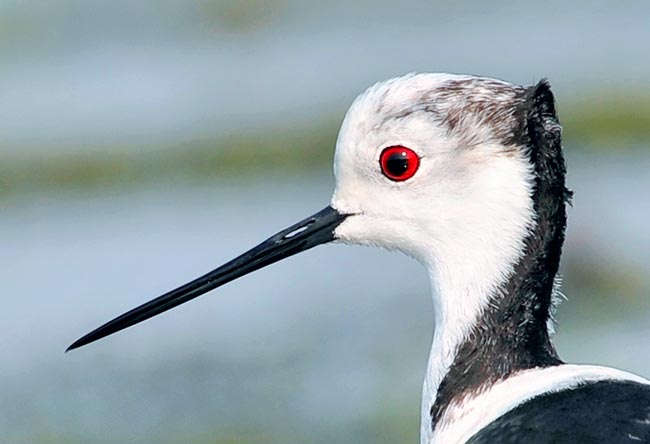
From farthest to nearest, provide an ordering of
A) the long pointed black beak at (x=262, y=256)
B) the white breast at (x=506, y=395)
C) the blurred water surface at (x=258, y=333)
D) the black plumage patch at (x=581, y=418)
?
the blurred water surface at (x=258, y=333)
the long pointed black beak at (x=262, y=256)
the white breast at (x=506, y=395)
the black plumage patch at (x=581, y=418)

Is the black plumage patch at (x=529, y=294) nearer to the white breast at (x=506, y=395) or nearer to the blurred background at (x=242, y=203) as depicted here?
the white breast at (x=506, y=395)

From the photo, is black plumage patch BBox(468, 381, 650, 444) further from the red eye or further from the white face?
the red eye

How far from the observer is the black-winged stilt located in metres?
3.87

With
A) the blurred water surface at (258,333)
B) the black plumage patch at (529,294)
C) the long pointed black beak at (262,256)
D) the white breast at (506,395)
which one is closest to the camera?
the white breast at (506,395)

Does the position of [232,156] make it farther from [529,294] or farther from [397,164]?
[529,294]

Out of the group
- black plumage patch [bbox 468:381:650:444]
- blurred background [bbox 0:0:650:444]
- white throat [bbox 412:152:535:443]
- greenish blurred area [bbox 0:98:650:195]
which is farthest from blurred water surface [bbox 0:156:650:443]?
black plumage patch [bbox 468:381:650:444]

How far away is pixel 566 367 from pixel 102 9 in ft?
22.5

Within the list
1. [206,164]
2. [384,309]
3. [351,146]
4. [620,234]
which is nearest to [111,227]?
[206,164]

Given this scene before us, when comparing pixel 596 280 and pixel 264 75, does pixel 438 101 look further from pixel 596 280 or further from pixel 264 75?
pixel 264 75

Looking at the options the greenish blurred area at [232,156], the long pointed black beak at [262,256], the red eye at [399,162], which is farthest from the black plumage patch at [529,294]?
the greenish blurred area at [232,156]

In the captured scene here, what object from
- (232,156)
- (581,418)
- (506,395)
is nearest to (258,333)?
(232,156)

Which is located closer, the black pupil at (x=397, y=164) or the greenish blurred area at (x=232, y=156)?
the black pupil at (x=397, y=164)

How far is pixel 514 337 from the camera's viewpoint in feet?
12.7

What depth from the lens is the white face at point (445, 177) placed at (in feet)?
12.8
